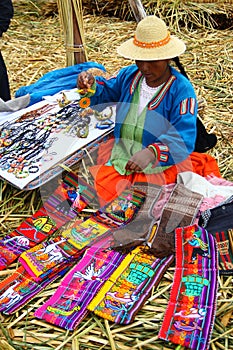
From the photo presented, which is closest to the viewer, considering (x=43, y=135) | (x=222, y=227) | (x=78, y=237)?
(x=222, y=227)

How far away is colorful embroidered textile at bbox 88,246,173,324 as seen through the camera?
6.72 ft

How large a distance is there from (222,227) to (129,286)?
0.49m

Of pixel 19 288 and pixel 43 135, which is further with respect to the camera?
pixel 43 135

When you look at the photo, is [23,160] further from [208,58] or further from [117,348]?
[208,58]

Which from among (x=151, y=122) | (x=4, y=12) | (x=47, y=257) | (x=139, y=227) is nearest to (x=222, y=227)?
(x=139, y=227)

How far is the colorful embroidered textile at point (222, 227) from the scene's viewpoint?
2.24 meters

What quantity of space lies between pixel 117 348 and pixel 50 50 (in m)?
3.25

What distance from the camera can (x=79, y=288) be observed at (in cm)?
217

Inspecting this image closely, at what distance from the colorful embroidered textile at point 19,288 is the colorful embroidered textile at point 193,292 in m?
0.49

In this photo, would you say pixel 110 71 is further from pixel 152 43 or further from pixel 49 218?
pixel 49 218

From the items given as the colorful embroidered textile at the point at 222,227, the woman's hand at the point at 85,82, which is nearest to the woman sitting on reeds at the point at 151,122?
the woman's hand at the point at 85,82

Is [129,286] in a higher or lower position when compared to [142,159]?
lower

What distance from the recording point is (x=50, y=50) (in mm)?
4668

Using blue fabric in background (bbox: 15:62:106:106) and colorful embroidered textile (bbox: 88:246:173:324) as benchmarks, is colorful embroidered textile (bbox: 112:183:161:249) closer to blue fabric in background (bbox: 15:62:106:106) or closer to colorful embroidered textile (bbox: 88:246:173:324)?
colorful embroidered textile (bbox: 88:246:173:324)
